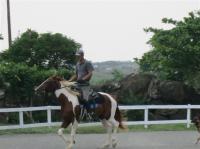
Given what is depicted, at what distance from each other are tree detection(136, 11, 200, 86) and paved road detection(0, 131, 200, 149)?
9177 millimetres

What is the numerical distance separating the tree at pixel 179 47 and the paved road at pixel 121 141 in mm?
9177

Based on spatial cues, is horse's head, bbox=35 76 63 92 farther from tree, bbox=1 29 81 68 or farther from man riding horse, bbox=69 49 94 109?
tree, bbox=1 29 81 68

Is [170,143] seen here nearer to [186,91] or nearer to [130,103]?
[130,103]

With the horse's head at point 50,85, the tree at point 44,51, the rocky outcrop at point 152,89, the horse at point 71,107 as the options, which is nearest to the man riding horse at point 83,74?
the horse at point 71,107

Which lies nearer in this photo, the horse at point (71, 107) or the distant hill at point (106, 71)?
the horse at point (71, 107)

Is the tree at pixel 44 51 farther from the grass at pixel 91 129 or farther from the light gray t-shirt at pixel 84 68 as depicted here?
the light gray t-shirt at pixel 84 68

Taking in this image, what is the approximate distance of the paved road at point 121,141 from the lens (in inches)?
653

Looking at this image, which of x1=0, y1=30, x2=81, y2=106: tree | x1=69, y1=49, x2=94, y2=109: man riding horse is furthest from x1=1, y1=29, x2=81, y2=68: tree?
x1=69, y1=49, x2=94, y2=109: man riding horse

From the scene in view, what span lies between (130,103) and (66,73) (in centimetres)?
383

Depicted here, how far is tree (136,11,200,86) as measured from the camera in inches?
1168

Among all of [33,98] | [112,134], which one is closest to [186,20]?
[33,98]

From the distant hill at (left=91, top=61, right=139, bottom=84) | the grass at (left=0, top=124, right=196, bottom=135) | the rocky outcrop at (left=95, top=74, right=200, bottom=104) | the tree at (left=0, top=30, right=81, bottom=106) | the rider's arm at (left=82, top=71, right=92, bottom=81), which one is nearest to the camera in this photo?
the rider's arm at (left=82, top=71, right=92, bottom=81)

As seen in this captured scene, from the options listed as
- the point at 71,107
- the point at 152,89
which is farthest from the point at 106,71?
the point at 71,107

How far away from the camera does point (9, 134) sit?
20641 millimetres
